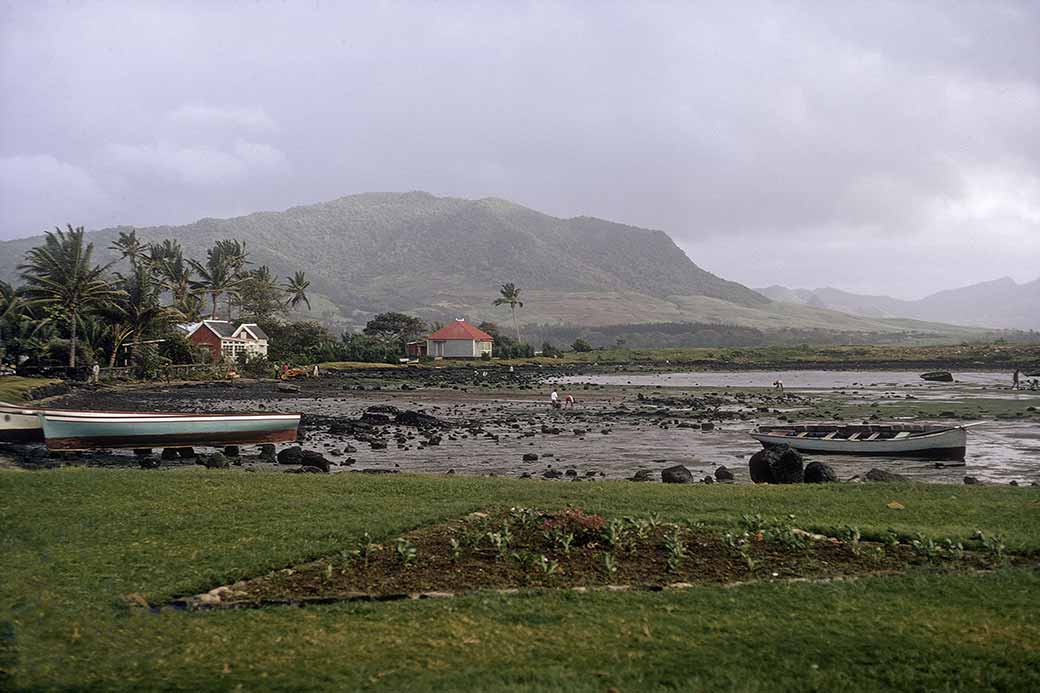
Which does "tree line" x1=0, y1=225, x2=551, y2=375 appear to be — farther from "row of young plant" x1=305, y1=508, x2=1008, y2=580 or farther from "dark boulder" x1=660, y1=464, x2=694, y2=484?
"row of young plant" x1=305, y1=508, x2=1008, y2=580

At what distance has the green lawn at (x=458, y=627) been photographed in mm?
8430

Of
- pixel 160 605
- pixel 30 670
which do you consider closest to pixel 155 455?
pixel 160 605

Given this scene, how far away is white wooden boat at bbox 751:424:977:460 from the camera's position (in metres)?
34.1

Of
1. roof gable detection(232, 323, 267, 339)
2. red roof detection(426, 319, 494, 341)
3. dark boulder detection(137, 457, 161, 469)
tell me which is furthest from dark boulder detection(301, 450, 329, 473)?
red roof detection(426, 319, 494, 341)

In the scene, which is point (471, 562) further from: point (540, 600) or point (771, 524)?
point (771, 524)

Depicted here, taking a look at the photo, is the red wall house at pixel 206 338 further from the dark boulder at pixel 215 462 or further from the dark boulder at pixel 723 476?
the dark boulder at pixel 723 476

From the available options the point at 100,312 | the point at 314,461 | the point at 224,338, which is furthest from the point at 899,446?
the point at 224,338

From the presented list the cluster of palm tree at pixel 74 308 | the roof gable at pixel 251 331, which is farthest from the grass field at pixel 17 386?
the roof gable at pixel 251 331

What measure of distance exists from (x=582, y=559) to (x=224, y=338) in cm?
10104

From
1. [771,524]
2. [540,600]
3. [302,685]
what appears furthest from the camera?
[771,524]

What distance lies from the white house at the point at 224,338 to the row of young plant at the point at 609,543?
93.9m

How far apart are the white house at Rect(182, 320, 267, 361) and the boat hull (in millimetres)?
80848

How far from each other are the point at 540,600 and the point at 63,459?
2855 cm

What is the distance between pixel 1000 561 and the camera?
1278 cm
